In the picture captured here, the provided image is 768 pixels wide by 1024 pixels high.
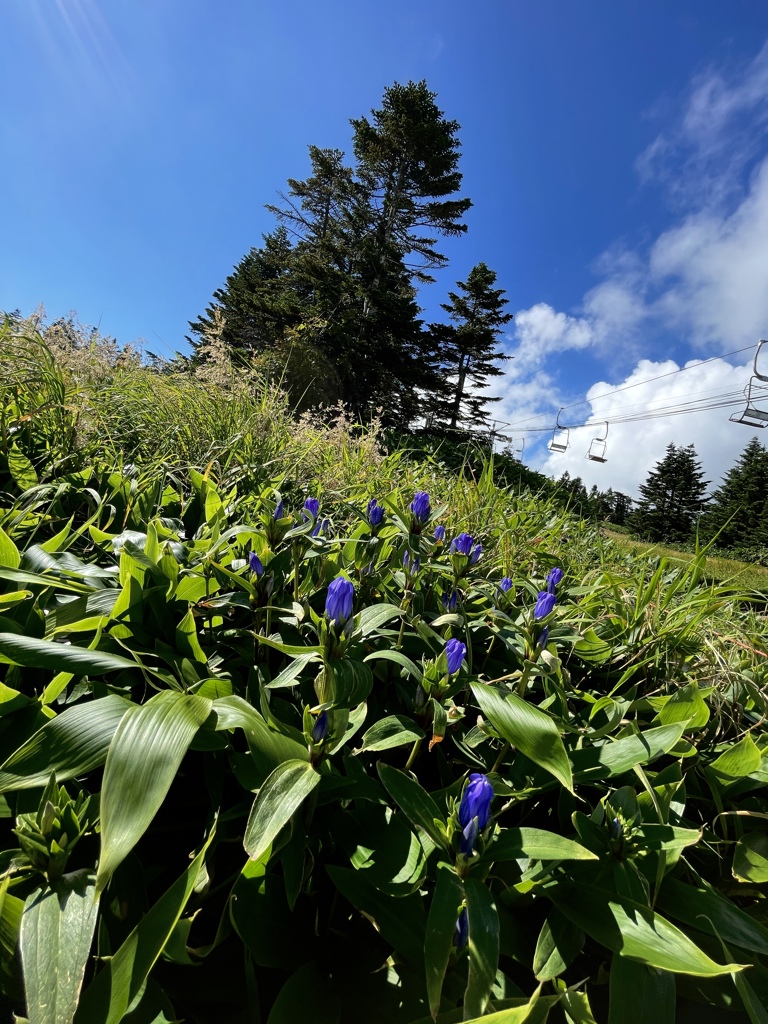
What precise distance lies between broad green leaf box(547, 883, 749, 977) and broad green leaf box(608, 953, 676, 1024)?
0.03 m

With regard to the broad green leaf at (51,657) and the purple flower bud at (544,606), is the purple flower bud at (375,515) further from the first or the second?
the broad green leaf at (51,657)

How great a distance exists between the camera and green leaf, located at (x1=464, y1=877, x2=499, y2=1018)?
0.56 metres

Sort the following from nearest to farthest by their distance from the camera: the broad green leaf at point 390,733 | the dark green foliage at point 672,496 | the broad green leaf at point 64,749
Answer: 1. the broad green leaf at point 64,749
2. the broad green leaf at point 390,733
3. the dark green foliage at point 672,496

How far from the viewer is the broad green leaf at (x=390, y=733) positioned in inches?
32.8

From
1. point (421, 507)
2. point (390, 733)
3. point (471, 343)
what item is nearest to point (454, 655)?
point (390, 733)

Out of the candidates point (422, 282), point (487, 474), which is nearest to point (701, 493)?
point (422, 282)

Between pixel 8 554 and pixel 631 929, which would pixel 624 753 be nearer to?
pixel 631 929

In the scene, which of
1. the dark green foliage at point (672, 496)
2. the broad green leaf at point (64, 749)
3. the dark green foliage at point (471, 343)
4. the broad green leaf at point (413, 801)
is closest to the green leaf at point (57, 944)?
the broad green leaf at point (64, 749)

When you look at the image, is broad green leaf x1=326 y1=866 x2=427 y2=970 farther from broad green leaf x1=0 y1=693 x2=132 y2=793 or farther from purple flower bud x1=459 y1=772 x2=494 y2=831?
broad green leaf x1=0 y1=693 x2=132 y2=793

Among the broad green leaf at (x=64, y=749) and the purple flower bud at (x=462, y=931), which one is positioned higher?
the broad green leaf at (x=64, y=749)

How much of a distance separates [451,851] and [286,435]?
2.50 meters

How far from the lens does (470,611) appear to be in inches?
57.0

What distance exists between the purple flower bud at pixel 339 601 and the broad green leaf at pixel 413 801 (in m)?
0.25

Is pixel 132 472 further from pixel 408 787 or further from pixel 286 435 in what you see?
pixel 408 787
